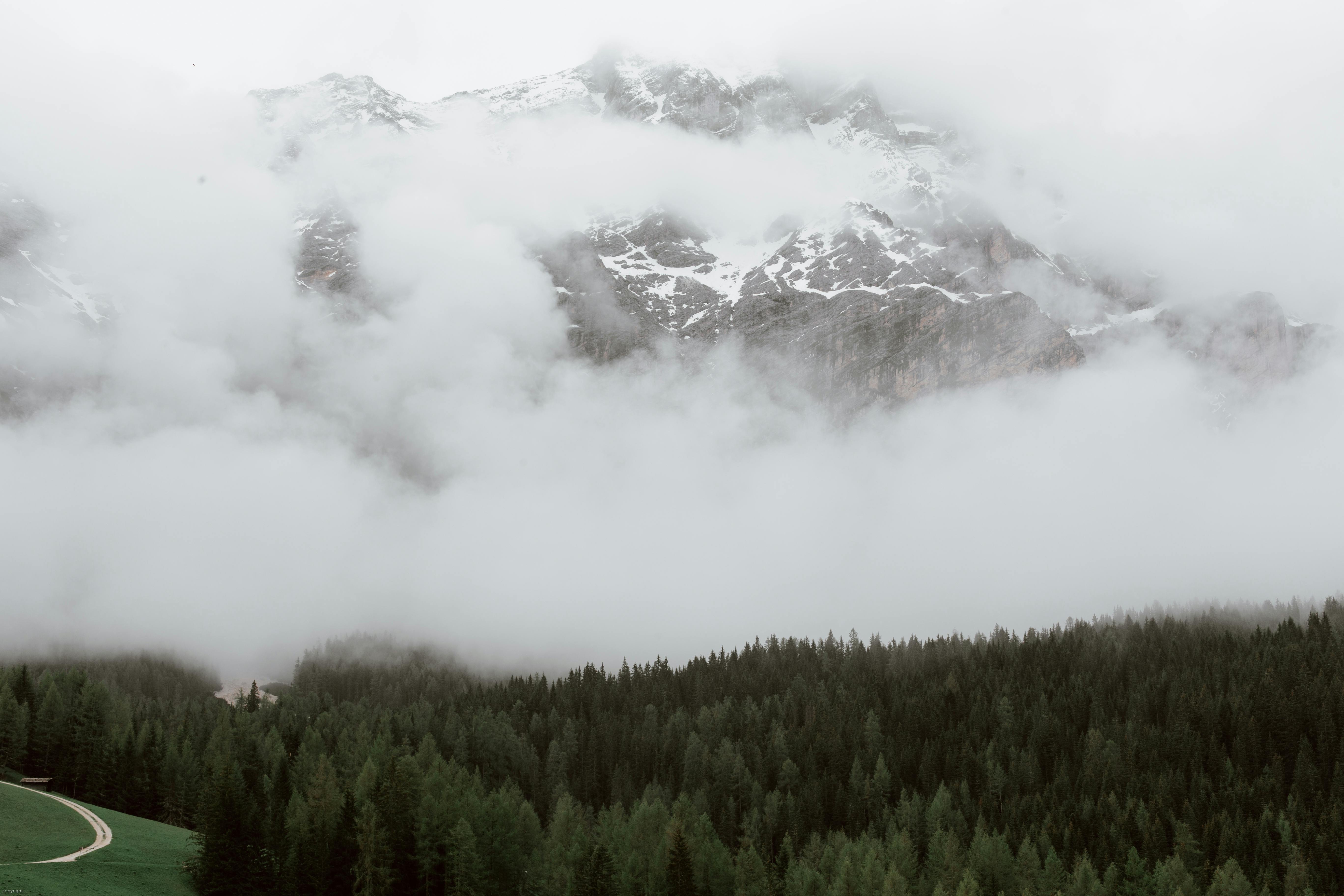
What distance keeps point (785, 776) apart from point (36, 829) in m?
84.8

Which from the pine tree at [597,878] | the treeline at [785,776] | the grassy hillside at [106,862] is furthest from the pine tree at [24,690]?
the pine tree at [597,878]

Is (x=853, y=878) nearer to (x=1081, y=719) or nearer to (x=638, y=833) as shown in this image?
(x=638, y=833)

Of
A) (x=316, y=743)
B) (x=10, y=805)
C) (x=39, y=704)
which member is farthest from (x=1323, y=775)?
(x=39, y=704)

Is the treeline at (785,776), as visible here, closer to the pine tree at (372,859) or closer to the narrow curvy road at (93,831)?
the pine tree at (372,859)

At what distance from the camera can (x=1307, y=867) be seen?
4045 inches

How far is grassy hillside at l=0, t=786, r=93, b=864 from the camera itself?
8738 centimetres

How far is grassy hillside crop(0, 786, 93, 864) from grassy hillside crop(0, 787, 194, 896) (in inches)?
5.0

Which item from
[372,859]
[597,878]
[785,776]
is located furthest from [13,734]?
[785,776]

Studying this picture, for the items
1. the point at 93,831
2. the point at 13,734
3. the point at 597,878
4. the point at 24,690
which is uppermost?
the point at 24,690

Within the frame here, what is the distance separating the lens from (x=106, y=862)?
8844 cm

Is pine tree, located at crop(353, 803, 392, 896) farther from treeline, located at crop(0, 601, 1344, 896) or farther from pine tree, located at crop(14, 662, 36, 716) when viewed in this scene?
pine tree, located at crop(14, 662, 36, 716)

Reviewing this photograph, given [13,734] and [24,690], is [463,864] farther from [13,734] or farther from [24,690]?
[24,690]

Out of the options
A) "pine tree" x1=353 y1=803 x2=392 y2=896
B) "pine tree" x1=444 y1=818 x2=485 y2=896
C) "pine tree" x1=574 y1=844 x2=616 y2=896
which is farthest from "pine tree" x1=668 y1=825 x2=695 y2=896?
"pine tree" x1=353 y1=803 x2=392 y2=896

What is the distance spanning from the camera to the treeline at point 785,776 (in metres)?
94.2
